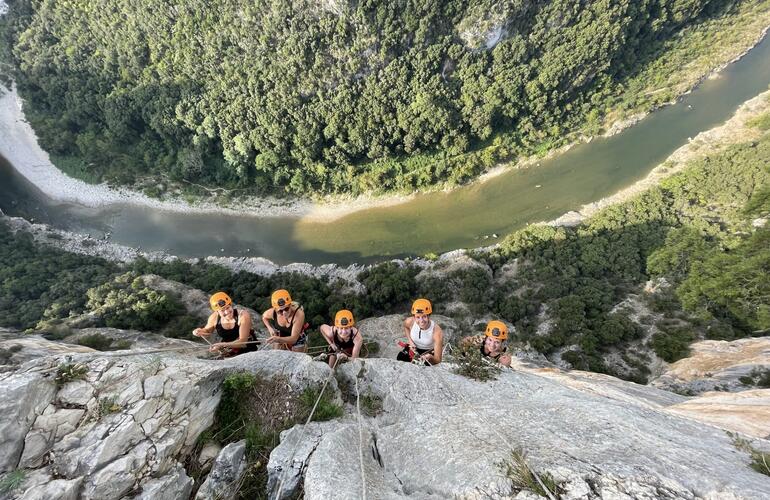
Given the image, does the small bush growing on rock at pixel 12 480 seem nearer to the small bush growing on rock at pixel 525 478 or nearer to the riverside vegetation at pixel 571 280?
the small bush growing on rock at pixel 525 478

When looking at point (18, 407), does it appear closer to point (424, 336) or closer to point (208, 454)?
point (208, 454)

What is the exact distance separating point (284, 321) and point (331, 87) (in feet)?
95.0

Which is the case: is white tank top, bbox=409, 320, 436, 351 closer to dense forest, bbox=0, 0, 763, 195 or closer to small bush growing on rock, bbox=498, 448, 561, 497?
small bush growing on rock, bbox=498, 448, 561, 497

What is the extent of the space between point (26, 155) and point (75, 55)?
11.4 meters

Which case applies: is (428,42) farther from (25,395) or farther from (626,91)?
(25,395)

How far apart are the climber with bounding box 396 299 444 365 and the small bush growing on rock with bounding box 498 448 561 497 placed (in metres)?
3.62

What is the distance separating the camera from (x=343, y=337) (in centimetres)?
853

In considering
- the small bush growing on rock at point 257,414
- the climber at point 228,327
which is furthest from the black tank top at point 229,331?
the small bush growing on rock at point 257,414

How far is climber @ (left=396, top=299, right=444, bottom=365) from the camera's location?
825 cm

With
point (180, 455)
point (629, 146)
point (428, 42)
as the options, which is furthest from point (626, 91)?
point (180, 455)

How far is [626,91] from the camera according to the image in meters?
35.5

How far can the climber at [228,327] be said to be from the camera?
26.7ft

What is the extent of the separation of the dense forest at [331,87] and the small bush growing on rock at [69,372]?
28267 millimetres

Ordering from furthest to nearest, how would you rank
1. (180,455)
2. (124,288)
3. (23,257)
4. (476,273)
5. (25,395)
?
(23,257) < (476,273) < (124,288) < (180,455) < (25,395)
